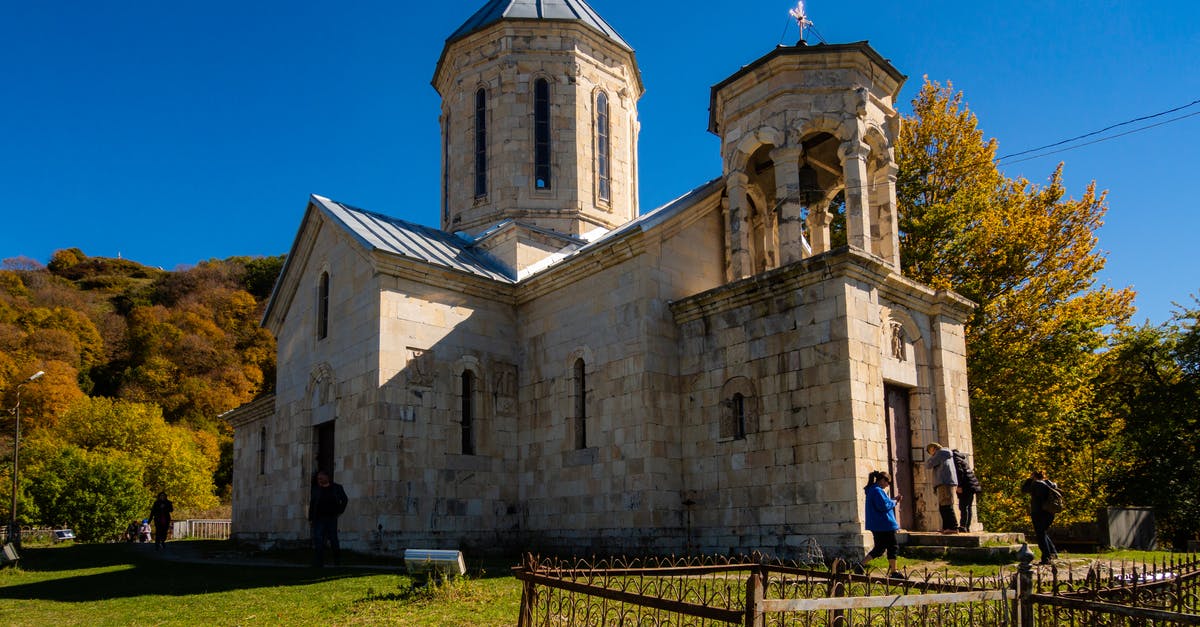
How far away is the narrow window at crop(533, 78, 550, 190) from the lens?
64.0 ft

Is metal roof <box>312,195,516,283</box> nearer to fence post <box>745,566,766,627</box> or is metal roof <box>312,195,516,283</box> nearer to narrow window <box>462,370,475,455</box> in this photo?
narrow window <box>462,370,475,455</box>

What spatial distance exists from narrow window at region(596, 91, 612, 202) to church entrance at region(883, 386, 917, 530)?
8.82 meters

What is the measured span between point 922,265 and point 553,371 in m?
8.10

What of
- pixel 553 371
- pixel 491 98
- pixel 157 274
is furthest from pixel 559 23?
pixel 157 274

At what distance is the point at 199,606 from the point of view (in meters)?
8.94

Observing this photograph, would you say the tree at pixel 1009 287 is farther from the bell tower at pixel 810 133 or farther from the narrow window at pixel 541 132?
the narrow window at pixel 541 132

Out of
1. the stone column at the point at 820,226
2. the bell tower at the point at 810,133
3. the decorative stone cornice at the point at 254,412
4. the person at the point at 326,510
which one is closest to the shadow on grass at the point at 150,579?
the person at the point at 326,510

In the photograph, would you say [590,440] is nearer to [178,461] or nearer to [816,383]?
[816,383]

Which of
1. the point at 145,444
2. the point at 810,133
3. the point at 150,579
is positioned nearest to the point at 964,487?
the point at 810,133

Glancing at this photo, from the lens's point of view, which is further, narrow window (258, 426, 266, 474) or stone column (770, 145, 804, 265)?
narrow window (258, 426, 266, 474)

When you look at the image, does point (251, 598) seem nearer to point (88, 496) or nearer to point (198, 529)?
point (198, 529)

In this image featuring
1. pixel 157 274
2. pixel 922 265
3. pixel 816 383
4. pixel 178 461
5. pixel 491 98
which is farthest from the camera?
pixel 157 274

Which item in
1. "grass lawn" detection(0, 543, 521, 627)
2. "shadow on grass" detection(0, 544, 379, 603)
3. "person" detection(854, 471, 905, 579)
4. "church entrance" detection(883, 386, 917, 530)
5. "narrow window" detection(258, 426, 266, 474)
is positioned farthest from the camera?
"narrow window" detection(258, 426, 266, 474)

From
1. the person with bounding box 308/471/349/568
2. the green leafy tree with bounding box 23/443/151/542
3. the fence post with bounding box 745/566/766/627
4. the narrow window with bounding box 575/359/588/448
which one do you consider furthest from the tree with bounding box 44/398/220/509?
the fence post with bounding box 745/566/766/627
